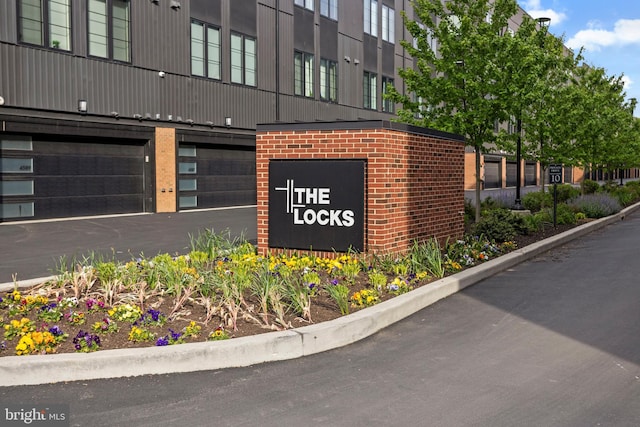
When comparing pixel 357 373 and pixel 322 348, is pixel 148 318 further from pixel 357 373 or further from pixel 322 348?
pixel 357 373

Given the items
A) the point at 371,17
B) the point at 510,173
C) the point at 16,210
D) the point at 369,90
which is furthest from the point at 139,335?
the point at 510,173

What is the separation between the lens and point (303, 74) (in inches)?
1210

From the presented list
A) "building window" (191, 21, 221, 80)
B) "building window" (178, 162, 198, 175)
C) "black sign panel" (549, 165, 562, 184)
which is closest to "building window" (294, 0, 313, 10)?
"building window" (191, 21, 221, 80)

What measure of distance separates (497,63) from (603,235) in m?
5.76

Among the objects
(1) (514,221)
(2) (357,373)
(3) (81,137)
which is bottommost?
(2) (357,373)

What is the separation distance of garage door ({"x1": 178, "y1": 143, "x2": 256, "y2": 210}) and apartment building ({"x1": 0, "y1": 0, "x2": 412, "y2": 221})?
66mm

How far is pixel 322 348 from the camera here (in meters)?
6.20

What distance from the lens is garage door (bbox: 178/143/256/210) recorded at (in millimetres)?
25234

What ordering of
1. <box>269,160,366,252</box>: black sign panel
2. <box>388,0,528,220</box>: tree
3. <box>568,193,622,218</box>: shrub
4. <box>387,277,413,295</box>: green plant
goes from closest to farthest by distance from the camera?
<box>387,277,413,295</box>: green plant → <box>269,160,366,252</box>: black sign panel → <box>388,0,528,220</box>: tree → <box>568,193,622,218</box>: shrub

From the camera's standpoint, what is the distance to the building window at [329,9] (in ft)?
104

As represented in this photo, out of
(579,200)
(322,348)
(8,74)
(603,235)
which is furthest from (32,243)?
(579,200)

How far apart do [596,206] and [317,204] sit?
49.8 ft

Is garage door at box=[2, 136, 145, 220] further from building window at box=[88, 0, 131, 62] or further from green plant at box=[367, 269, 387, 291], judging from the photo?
green plant at box=[367, 269, 387, 291]

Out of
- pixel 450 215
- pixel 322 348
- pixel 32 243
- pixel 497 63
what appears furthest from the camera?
pixel 497 63
